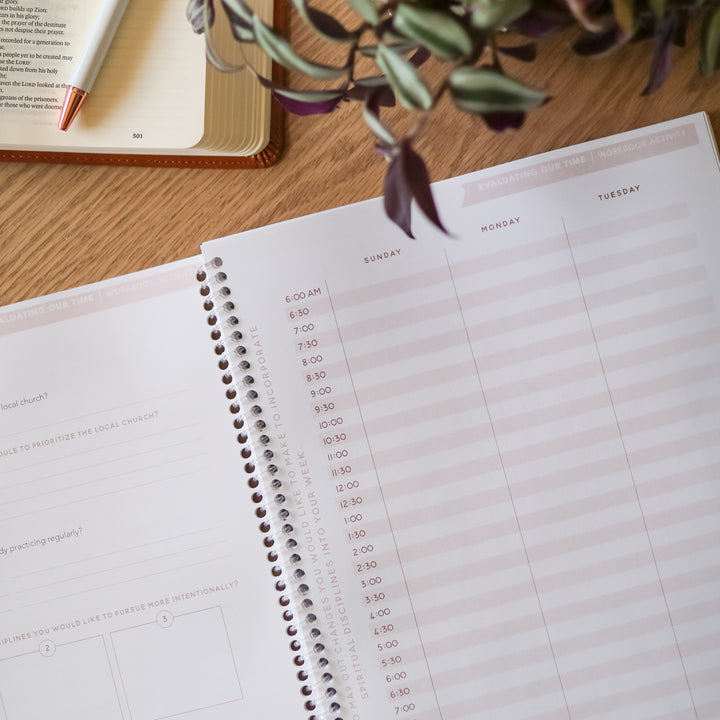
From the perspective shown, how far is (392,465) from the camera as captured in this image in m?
0.55

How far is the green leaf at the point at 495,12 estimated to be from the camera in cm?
33

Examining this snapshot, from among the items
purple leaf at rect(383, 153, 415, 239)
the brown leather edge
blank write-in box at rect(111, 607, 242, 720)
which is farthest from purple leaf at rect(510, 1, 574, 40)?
blank write-in box at rect(111, 607, 242, 720)

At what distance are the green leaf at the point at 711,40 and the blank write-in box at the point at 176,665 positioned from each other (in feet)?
1.54

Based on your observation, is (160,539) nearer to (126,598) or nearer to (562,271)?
(126,598)

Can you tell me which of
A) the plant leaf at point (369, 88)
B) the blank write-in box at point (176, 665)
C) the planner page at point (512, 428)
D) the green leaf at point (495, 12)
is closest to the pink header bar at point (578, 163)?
the planner page at point (512, 428)

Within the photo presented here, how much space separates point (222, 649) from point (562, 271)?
14.4 inches

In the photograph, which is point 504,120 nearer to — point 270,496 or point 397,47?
point 397,47

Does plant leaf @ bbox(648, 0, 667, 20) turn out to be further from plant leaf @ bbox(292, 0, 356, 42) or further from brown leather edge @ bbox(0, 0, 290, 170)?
brown leather edge @ bbox(0, 0, 290, 170)

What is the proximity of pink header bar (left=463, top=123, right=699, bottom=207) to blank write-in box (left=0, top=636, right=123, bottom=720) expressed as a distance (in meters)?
0.43

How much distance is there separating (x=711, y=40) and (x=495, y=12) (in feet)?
0.45

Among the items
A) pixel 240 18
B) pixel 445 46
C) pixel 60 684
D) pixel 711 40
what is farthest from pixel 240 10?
pixel 60 684

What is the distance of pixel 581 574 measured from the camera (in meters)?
0.54

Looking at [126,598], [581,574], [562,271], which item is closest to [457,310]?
[562,271]

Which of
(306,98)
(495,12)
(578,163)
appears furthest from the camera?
(578,163)
